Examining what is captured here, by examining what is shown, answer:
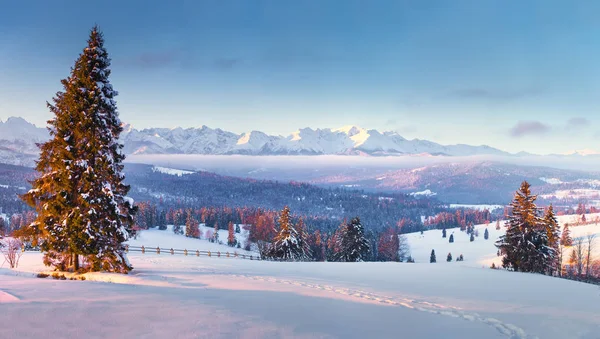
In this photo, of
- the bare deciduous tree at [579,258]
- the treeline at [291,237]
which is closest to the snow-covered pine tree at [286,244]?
the treeline at [291,237]

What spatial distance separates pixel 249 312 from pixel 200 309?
4.59 ft

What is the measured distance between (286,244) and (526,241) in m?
31.0

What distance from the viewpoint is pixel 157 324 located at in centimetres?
840

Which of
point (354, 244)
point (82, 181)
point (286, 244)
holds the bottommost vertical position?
point (354, 244)

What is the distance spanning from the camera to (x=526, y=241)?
135ft

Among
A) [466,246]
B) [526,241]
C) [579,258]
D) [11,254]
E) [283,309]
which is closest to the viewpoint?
[283,309]

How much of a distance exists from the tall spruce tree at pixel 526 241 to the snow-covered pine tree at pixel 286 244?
27.8 m

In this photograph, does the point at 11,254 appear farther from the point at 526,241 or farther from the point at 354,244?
the point at 526,241

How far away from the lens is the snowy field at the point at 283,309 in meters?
8.14

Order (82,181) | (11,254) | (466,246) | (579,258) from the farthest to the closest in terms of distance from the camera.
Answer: (466,246)
(579,258)
(11,254)
(82,181)

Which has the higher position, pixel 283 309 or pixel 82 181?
pixel 82 181

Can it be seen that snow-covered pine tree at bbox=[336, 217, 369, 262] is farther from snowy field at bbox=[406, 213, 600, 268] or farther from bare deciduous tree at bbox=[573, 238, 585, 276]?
snowy field at bbox=[406, 213, 600, 268]

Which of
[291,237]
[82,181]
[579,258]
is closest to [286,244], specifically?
[291,237]

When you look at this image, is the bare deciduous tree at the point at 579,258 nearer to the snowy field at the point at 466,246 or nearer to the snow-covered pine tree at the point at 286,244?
the snowy field at the point at 466,246
